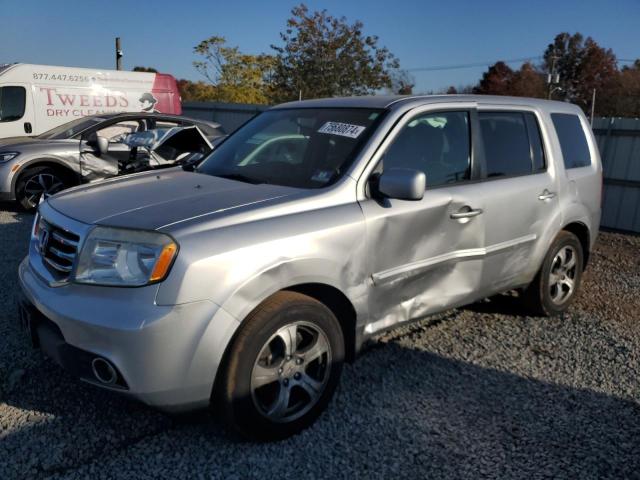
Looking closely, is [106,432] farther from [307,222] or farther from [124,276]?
[307,222]

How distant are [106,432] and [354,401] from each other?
4.40ft

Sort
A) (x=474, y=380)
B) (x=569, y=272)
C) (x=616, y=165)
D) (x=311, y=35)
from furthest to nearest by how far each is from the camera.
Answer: (x=311, y=35), (x=616, y=165), (x=569, y=272), (x=474, y=380)

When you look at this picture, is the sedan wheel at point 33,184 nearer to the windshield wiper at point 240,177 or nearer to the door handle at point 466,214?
the windshield wiper at point 240,177

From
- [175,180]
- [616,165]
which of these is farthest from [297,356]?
[616,165]

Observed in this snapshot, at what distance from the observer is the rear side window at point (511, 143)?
13.3ft

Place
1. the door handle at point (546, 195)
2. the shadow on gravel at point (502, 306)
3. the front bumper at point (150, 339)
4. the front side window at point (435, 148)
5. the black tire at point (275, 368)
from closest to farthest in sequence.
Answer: the front bumper at point (150, 339) < the black tire at point (275, 368) < the front side window at point (435, 148) < the door handle at point (546, 195) < the shadow on gravel at point (502, 306)

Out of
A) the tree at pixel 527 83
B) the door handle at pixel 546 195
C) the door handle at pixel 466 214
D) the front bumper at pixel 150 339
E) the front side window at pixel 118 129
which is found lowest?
the front bumper at pixel 150 339

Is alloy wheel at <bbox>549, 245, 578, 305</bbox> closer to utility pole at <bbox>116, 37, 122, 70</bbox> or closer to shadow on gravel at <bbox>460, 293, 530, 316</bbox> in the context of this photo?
shadow on gravel at <bbox>460, 293, 530, 316</bbox>

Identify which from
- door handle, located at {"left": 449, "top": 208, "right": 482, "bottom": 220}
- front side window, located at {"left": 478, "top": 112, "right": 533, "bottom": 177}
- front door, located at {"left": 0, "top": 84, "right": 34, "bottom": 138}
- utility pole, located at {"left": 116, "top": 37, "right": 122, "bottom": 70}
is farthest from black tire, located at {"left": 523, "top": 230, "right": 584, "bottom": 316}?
utility pole, located at {"left": 116, "top": 37, "right": 122, "bottom": 70}

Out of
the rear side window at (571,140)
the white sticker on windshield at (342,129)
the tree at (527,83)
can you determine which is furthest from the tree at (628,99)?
the white sticker on windshield at (342,129)

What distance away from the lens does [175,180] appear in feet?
11.6

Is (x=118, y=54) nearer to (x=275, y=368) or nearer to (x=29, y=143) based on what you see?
(x=29, y=143)

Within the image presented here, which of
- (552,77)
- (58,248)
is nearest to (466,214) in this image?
(58,248)

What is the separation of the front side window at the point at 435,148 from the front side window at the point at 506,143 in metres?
0.22
